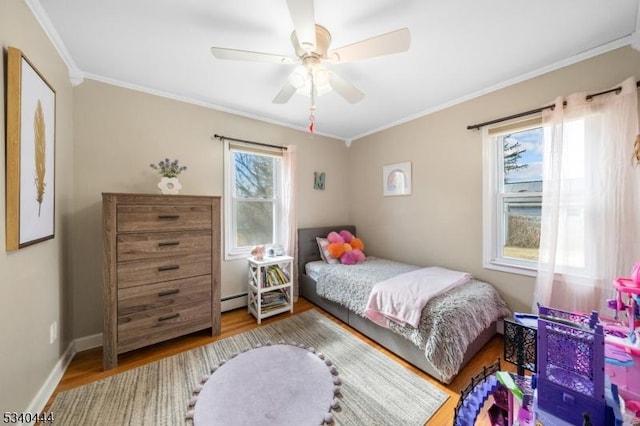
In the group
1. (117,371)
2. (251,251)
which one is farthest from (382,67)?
(117,371)

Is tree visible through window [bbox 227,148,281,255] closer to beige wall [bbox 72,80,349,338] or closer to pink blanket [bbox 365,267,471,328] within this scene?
beige wall [bbox 72,80,349,338]

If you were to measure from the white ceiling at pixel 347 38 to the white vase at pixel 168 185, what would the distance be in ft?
3.05

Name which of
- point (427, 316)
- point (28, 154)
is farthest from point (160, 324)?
point (427, 316)

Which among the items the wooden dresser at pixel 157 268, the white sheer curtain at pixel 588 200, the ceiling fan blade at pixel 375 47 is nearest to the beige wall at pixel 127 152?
the wooden dresser at pixel 157 268

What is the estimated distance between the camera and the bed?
1610 millimetres

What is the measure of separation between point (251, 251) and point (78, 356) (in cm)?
167

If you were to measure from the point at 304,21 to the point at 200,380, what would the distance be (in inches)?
93.8

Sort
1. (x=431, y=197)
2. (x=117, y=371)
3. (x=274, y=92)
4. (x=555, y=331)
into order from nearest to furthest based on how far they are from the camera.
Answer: (x=555, y=331)
(x=117, y=371)
(x=274, y=92)
(x=431, y=197)

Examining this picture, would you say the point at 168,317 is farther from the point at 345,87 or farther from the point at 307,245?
the point at 345,87

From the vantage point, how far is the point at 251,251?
9.39 feet

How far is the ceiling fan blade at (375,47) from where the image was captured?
1235 millimetres

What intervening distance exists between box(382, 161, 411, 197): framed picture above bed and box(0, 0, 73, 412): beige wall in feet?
10.8

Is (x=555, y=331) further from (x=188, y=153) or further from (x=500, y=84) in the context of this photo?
(x=188, y=153)

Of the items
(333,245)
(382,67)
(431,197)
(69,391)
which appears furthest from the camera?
(333,245)
